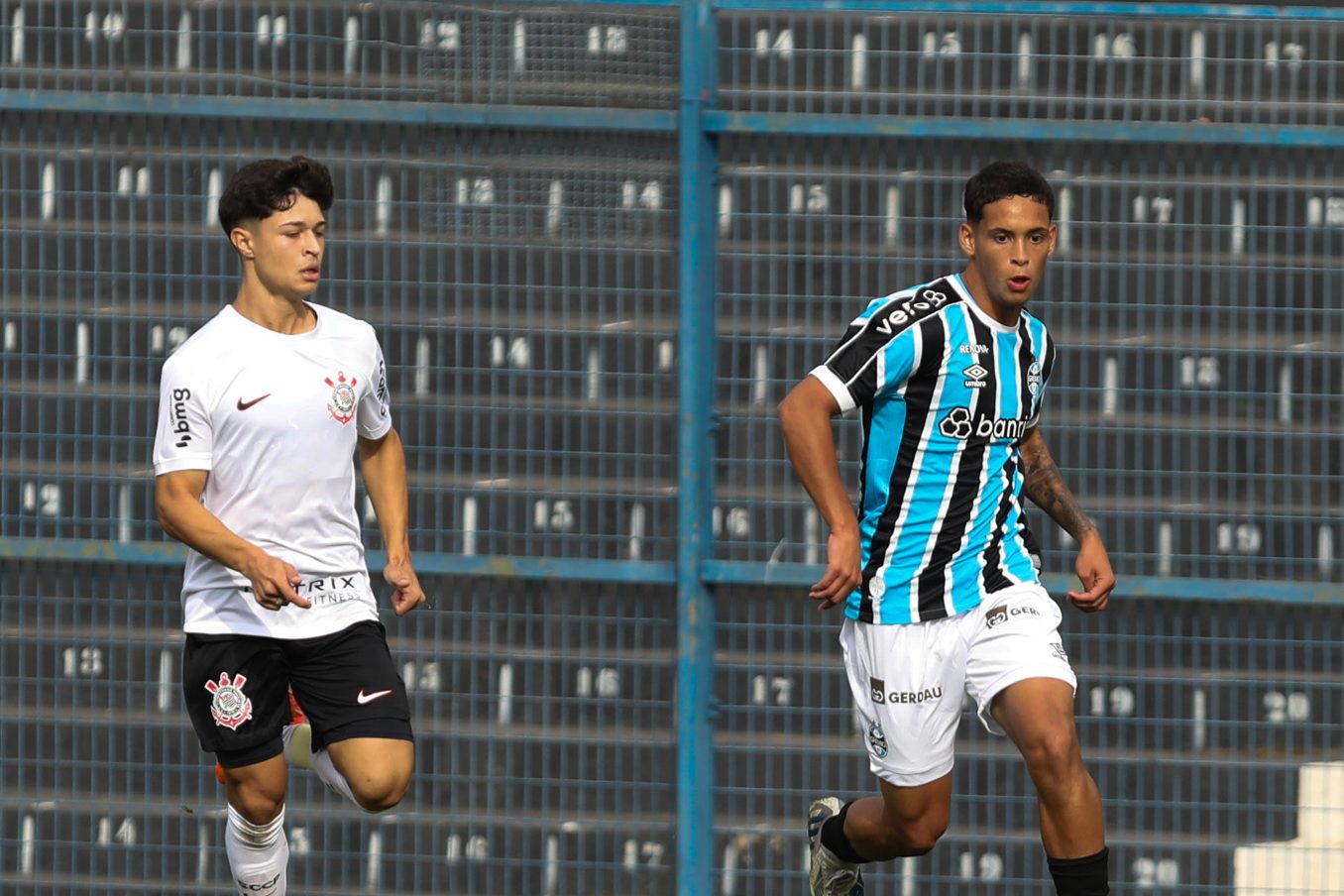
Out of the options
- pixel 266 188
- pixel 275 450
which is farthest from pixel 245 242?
pixel 275 450

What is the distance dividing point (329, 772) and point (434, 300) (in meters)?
1.98

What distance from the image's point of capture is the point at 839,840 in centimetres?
660

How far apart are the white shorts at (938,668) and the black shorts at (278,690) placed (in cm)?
130

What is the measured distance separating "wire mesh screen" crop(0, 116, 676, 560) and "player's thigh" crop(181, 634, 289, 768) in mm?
1659

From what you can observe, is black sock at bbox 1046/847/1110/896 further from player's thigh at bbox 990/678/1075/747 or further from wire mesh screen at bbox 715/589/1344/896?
wire mesh screen at bbox 715/589/1344/896

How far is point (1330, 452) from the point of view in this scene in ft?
24.5

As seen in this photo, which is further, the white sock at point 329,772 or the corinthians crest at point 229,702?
the white sock at point 329,772

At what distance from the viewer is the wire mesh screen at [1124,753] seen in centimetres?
756

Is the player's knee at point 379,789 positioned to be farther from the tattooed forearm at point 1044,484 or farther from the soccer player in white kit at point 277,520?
the tattooed forearm at point 1044,484

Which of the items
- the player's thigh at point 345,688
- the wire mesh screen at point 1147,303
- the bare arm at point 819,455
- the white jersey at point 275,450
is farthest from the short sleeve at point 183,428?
the wire mesh screen at point 1147,303

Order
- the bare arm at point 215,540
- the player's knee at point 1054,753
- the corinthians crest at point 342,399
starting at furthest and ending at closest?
1. the corinthians crest at point 342,399
2. the player's knee at point 1054,753
3. the bare arm at point 215,540

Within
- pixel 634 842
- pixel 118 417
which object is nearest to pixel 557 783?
pixel 634 842

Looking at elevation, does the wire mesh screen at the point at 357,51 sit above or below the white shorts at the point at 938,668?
above

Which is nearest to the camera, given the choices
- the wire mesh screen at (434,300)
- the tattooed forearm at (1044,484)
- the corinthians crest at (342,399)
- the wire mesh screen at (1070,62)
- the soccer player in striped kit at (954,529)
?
the soccer player in striped kit at (954,529)
